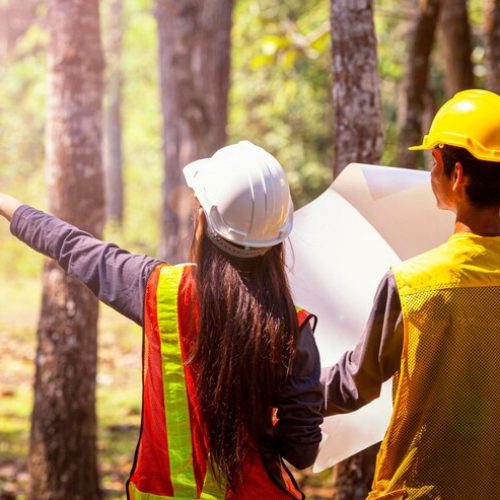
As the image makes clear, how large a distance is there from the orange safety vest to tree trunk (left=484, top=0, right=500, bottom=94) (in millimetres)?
4842

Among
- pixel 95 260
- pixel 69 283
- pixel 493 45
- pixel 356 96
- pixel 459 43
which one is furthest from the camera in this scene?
pixel 459 43

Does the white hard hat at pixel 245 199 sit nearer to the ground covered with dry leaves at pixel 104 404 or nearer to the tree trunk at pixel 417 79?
the tree trunk at pixel 417 79

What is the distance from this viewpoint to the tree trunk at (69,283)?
626 centimetres

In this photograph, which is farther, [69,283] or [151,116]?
[151,116]

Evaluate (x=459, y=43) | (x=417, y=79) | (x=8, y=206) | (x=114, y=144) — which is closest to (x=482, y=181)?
(x=8, y=206)

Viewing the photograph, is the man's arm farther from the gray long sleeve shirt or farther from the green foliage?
the green foliage

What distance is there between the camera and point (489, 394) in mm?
2697

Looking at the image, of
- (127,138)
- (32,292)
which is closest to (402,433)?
(32,292)

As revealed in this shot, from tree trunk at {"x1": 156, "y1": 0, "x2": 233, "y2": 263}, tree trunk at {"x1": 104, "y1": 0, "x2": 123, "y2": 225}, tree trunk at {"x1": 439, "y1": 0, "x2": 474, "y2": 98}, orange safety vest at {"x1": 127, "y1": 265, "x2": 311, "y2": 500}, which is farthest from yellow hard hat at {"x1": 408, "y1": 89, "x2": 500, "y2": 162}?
tree trunk at {"x1": 104, "y1": 0, "x2": 123, "y2": 225}

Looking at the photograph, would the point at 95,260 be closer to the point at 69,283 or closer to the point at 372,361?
the point at 372,361

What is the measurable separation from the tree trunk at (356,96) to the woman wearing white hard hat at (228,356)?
6.97ft

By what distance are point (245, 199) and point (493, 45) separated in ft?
16.5

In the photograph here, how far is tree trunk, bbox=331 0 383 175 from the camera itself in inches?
193

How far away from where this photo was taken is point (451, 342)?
8.79 ft
